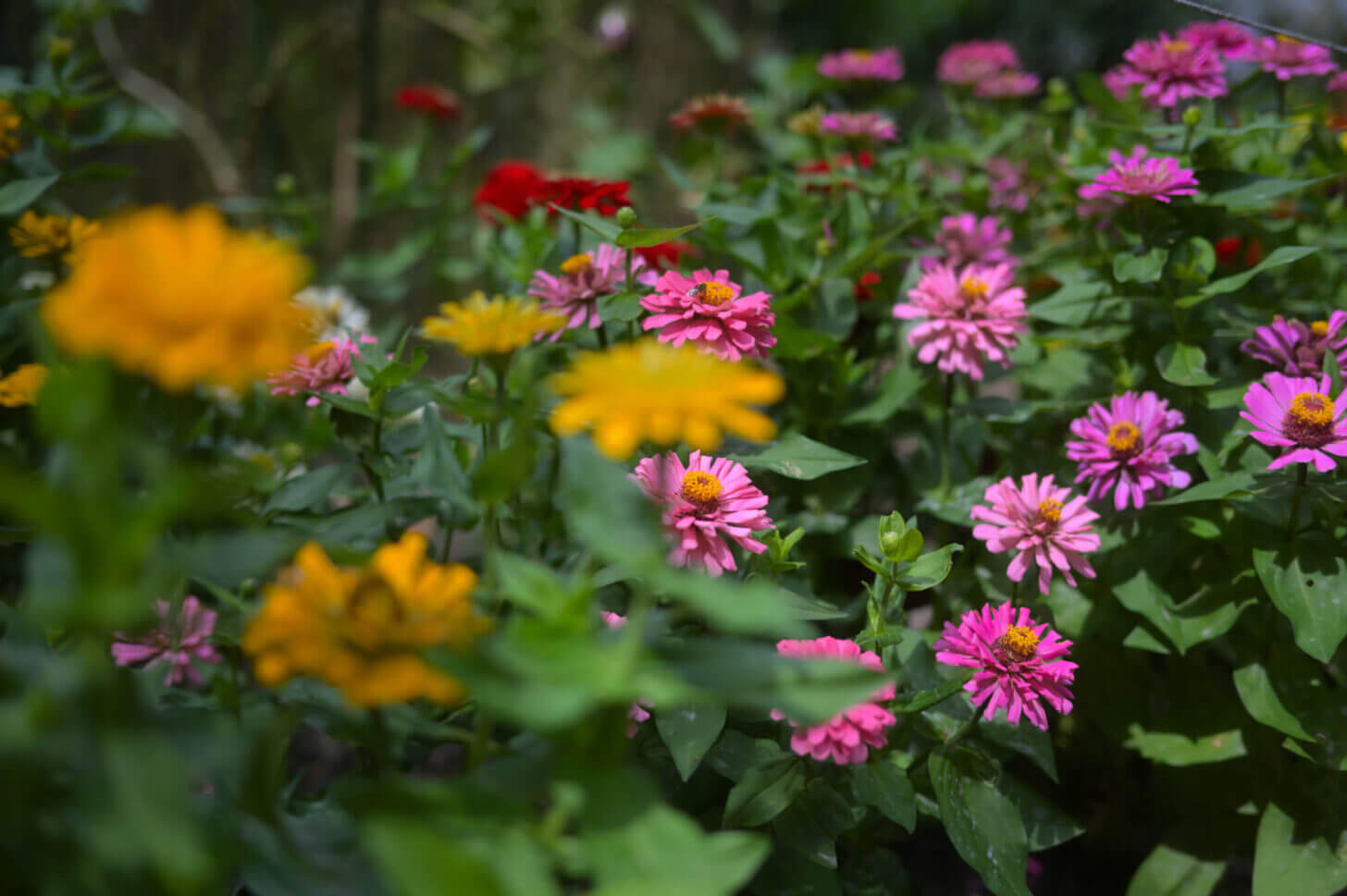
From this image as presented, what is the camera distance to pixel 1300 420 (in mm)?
721

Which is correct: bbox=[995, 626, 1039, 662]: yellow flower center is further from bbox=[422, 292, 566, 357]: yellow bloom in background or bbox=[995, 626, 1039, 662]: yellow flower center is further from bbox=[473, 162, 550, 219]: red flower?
bbox=[473, 162, 550, 219]: red flower

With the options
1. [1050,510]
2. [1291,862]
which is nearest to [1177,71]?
[1050,510]

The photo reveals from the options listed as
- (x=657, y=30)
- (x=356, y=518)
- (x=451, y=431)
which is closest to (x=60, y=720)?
(x=356, y=518)

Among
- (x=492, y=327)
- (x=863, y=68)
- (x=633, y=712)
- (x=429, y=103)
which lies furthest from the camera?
(x=429, y=103)

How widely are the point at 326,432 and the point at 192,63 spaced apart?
4.90ft

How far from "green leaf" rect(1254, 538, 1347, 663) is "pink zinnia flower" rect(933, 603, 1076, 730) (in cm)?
22

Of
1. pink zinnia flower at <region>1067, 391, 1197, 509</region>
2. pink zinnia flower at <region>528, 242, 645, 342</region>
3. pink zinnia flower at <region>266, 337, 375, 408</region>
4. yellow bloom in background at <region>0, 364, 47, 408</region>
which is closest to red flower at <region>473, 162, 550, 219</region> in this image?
pink zinnia flower at <region>528, 242, 645, 342</region>

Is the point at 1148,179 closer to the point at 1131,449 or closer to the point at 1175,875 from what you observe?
the point at 1131,449

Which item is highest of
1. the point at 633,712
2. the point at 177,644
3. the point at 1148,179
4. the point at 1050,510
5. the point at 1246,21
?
the point at 1246,21

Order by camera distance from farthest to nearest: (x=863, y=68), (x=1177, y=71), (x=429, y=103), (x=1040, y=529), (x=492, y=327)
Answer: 1. (x=429, y=103)
2. (x=863, y=68)
3. (x=1177, y=71)
4. (x=1040, y=529)
5. (x=492, y=327)

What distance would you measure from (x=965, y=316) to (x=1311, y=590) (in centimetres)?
38

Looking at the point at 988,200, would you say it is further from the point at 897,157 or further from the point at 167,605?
the point at 167,605

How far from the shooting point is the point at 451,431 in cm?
85

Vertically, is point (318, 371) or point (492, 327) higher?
point (492, 327)
